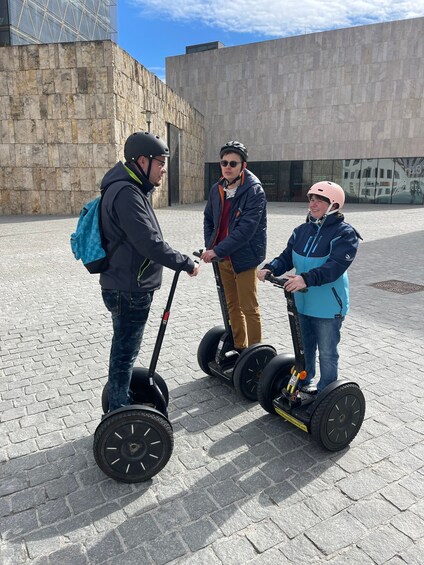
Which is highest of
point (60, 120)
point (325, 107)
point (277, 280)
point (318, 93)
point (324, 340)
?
point (318, 93)

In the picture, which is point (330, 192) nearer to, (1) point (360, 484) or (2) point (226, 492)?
(1) point (360, 484)

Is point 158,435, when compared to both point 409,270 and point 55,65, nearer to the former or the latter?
point 409,270

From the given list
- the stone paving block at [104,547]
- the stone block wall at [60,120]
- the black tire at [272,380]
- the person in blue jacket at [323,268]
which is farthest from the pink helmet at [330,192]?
the stone block wall at [60,120]

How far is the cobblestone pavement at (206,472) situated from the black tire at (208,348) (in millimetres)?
166

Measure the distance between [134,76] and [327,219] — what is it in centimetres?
2480

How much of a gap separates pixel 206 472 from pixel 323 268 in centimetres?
159

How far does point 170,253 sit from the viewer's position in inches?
105

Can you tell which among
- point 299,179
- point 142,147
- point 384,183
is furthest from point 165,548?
point 299,179

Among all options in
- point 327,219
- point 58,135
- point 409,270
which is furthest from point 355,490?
point 58,135

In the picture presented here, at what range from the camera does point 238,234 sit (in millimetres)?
3609

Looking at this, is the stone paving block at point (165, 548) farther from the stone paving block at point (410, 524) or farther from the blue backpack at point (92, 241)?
the blue backpack at point (92, 241)

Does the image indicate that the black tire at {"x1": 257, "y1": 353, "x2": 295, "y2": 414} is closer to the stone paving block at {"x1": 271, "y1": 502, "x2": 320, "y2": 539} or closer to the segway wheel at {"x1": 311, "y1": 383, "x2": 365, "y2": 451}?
the segway wheel at {"x1": 311, "y1": 383, "x2": 365, "y2": 451}

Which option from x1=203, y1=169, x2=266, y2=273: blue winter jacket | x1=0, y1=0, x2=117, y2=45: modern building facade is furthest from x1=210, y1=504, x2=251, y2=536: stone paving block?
x1=0, y1=0, x2=117, y2=45: modern building facade

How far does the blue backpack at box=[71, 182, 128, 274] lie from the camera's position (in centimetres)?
264
